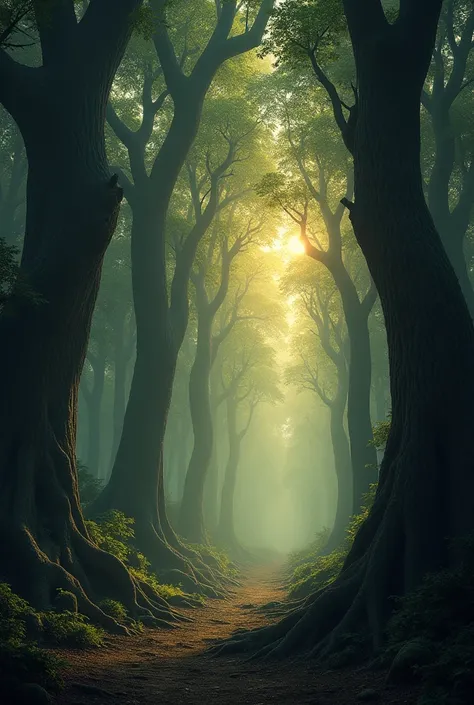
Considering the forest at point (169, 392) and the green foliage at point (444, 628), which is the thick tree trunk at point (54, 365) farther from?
the green foliage at point (444, 628)

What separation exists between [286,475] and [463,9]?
2571 inches

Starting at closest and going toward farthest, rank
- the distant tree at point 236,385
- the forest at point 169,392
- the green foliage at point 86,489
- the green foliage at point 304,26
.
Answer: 1. the forest at point 169,392
2. the green foliage at point 304,26
3. the green foliage at point 86,489
4. the distant tree at point 236,385

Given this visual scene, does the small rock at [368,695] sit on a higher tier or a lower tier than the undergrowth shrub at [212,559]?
lower

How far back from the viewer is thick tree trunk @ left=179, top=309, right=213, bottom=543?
2556 centimetres

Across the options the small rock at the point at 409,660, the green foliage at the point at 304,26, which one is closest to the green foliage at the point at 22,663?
the small rock at the point at 409,660

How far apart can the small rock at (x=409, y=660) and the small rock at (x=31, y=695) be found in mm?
2992

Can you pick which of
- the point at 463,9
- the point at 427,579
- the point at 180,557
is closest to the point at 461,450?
the point at 427,579

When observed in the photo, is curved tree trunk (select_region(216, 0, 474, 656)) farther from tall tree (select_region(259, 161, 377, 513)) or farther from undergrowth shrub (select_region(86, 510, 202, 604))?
tall tree (select_region(259, 161, 377, 513))

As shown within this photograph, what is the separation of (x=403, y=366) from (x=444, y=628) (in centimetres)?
357

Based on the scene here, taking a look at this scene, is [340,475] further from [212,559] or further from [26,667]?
[26,667]

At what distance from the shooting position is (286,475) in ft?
258

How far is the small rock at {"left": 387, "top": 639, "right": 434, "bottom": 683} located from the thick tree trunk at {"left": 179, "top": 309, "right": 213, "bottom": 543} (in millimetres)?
20248

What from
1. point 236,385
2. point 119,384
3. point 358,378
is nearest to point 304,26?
point 358,378

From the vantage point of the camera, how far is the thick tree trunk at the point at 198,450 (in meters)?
25.6
